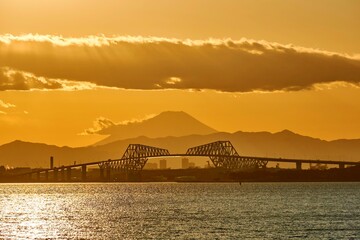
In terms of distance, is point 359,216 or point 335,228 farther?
point 359,216

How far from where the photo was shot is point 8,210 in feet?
585

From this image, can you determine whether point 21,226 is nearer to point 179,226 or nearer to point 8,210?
point 179,226

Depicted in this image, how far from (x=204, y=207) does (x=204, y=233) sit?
189ft

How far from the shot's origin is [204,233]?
119 metres

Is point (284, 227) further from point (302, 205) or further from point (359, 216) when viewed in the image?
point (302, 205)

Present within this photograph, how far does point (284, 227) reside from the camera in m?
127

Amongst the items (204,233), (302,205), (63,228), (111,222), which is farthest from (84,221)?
(302,205)

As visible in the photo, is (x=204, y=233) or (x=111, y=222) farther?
(x=111, y=222)

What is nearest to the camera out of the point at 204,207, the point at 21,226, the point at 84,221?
the point at 21,226

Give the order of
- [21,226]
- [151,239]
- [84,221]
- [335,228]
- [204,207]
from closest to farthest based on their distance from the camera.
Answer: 1. [151,239]
2. [335,228]
3. [21,226]
4. [84,221]
5. [204,207]

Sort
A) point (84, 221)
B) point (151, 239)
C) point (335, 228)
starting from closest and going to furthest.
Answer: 1. point (151, 239)
2. point (335, 228)
3. point (84, 221)

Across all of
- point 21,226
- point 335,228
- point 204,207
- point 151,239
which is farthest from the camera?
point 204,207

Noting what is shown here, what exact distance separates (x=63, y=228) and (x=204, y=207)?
50.1m

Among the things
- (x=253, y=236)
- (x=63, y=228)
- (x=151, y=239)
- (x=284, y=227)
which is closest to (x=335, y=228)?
(x=284, y=227)
